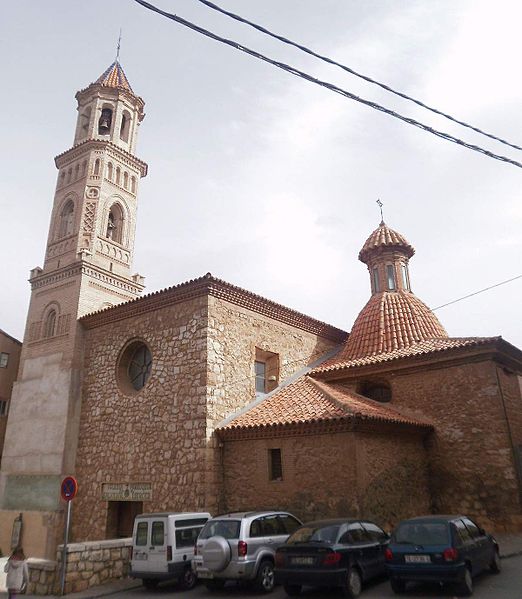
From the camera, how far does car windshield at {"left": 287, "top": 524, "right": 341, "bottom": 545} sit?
25.7 feet

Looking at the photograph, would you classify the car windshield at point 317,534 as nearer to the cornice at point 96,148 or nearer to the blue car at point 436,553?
the blue car at point 436,553

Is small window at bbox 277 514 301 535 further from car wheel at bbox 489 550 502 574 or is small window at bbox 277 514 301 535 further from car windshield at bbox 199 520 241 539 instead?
car wheel at bbox 489 550 502 574

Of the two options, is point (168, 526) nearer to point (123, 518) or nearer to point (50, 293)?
point (123, 518)

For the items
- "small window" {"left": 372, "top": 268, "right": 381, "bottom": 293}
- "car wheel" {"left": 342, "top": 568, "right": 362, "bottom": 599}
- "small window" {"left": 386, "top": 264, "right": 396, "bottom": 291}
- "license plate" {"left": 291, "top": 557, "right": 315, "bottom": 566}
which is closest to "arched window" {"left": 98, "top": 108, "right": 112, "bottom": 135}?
"small window" {"left": 372, "top": 268, "right": 381, "bottom": 293}

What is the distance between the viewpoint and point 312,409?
1241 centimetres

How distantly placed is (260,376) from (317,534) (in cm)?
789

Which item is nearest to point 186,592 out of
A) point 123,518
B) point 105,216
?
point 123,518

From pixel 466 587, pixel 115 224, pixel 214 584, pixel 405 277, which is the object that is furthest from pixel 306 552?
pixel 115 224

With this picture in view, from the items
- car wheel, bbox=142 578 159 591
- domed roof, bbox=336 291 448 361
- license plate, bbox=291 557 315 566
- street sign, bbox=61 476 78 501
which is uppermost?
domed roof, bbox=336 291 448 361

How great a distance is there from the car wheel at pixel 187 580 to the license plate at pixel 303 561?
8.46ft

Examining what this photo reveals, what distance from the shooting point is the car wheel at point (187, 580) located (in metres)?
9.18

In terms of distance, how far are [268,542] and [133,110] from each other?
19.7 metres

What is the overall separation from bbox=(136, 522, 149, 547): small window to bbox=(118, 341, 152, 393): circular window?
6.18 m

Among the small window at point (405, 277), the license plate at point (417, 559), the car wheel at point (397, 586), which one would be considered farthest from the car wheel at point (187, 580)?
the small window at point (405, 277)
